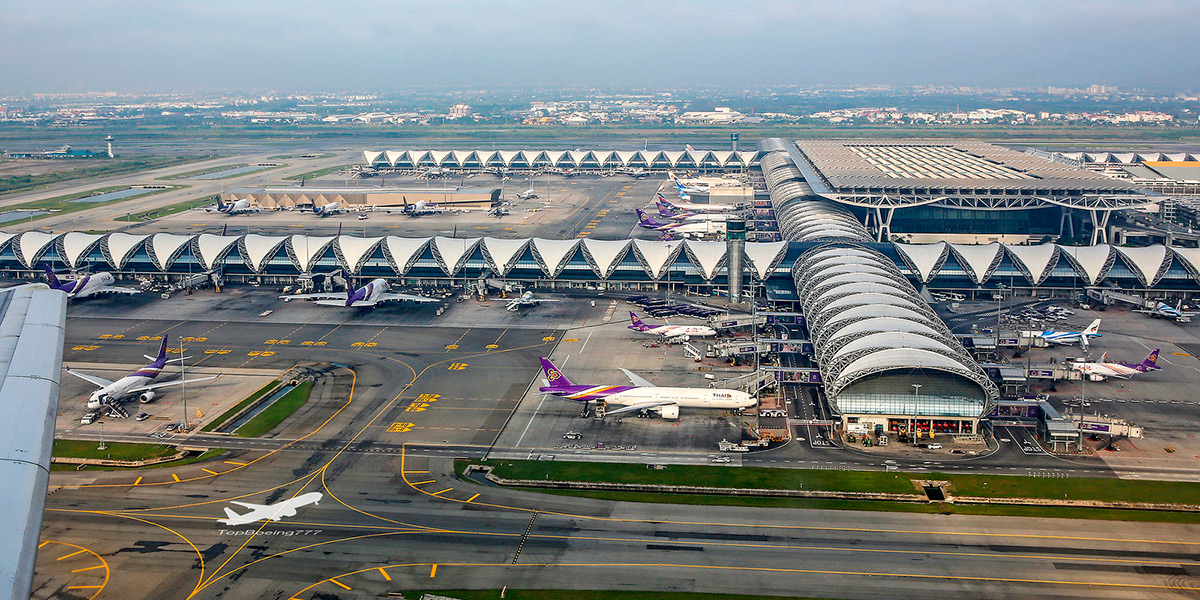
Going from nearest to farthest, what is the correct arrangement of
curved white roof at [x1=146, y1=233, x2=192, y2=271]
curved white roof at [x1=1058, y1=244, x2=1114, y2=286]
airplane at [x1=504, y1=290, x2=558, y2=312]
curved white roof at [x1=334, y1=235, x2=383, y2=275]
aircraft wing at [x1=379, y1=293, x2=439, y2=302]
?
airplane at [x1=504, y1=290, x2=558, y2=312] < aircraft wing at [x1=379, y1=293, x2=439, y2=302] < curved white roof at [x1=1058, y1=244, x2=1114, y2=286] < curved white roof at [x1=334, y1=235, x2=383, y2=275] < curved white roof at [x1=146, y1=233, x2=192, y2=271]

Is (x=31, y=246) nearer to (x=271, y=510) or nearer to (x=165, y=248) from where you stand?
(x=165, y=248)

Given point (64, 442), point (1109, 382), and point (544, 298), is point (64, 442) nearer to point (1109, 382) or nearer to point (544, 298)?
point (544, 298)

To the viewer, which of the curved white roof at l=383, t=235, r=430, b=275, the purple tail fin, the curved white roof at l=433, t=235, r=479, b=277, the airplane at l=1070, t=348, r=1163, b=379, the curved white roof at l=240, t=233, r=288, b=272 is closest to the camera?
the purple tail fin

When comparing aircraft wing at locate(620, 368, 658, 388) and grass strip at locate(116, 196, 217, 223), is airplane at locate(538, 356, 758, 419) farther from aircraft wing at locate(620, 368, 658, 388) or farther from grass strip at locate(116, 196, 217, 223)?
grass strip at locate(116, 196, 217, 223)

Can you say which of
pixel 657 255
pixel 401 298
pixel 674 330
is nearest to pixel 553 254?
pixel 657 255

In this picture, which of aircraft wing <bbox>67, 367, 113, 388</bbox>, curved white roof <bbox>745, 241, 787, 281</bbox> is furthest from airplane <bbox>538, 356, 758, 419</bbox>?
aircraft wing <bbox>67, 367, 113, 388</bbox>

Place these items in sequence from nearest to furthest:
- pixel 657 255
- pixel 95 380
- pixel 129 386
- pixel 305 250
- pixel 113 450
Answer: pixel 113 450
pixel 129 386
pixel 95 380
pixel 657 255
pixel 305 250
